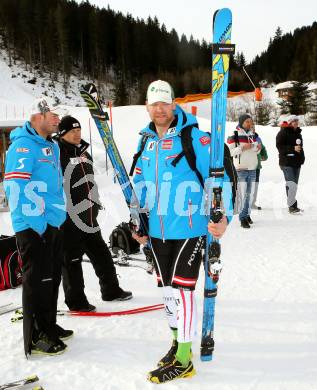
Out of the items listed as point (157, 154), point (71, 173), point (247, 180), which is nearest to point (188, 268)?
point (157, 154)

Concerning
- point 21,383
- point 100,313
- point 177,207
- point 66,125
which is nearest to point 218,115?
point 177,207

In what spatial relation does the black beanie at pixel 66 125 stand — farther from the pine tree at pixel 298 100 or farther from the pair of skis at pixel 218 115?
the pine tree at pixel 298 100

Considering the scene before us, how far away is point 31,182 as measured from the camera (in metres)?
2.96

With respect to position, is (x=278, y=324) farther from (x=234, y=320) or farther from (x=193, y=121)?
(x=193, y=121)

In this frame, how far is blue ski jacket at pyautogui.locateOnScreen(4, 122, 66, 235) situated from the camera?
2902 mm

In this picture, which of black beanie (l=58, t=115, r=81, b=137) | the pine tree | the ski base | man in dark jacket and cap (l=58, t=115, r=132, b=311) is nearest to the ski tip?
the ski base

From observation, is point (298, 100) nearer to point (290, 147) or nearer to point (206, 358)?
point (290, 147)

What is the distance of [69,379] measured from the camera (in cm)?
275

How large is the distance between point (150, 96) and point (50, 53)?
196 feet

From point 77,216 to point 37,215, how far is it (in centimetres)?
89

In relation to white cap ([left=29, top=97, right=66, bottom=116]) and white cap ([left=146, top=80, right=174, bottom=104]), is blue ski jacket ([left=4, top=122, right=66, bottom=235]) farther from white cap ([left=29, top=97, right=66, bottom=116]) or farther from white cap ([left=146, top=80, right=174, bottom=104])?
white cap ([left=146, top=80, right=174, bottom=104])

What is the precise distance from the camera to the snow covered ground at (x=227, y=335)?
273 cm

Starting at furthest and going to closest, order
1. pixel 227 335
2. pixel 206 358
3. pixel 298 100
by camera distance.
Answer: pixel 298 100 → pixel 227 335 → pixel 206 358

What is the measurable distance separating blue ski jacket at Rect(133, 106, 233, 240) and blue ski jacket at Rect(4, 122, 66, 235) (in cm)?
87
